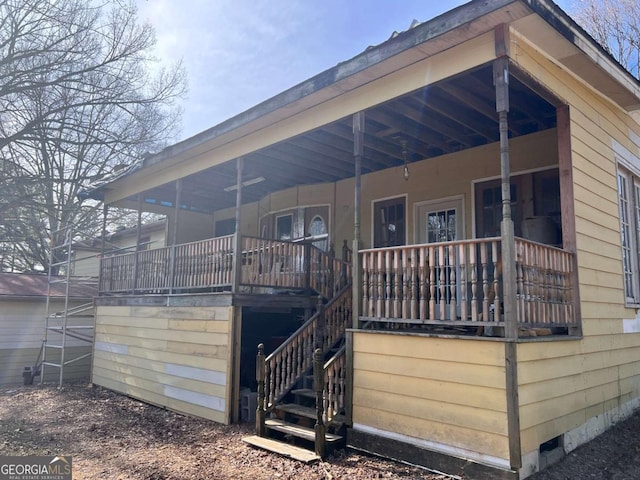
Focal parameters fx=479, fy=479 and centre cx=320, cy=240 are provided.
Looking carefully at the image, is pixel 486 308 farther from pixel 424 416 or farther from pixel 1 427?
pixel 1 427

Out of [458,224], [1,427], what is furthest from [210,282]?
[458,224]

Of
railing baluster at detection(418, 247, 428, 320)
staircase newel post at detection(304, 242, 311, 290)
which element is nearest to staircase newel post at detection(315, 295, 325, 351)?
staircase newel post at detection(304, 242, 311, 290)

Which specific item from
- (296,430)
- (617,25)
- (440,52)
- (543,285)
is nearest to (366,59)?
(440,52)

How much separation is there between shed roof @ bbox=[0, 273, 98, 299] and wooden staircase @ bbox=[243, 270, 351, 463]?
29.1ft

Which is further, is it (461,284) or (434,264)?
(434,264)

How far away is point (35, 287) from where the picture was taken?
13.4 metres

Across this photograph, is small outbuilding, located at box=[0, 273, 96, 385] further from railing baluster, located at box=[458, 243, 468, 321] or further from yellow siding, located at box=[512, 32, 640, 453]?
yellow siding, located at box=[512, 32, 640, 453]

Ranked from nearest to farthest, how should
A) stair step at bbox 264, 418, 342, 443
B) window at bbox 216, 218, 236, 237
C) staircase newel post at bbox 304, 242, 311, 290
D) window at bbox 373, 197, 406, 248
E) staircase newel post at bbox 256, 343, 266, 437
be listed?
stair step at bbox 264, 418, 342, 443 < staircase newel post at bbox 256, 343, 266, 437 < staircase newel post at bbox 304, 242, 311, 290 < window at bbox 373, 197, 406, 248 < window at bbox 216, 218, 236, 237

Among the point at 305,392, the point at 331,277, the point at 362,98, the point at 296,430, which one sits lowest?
the point at 296,430

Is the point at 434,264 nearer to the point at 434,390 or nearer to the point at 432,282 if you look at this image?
the point at 432,282

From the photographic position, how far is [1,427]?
271 inches

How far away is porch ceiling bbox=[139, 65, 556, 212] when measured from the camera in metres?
5.61

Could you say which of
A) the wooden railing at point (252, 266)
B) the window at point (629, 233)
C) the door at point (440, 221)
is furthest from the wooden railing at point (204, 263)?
the window at point (629, 233)

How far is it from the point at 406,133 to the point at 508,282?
3.27 meters
